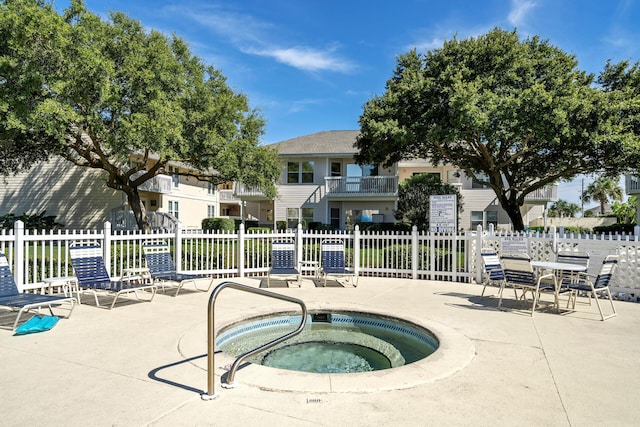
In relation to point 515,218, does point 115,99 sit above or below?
above

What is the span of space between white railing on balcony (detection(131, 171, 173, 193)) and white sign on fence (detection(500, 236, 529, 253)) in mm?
22754

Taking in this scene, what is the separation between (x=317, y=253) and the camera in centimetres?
1277

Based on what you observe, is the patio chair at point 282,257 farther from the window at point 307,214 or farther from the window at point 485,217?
the window at point 485,217

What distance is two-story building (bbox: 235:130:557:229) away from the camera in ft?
86.1

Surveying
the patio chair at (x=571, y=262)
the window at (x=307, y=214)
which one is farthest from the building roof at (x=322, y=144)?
the patio chair at (x=571, y=262)

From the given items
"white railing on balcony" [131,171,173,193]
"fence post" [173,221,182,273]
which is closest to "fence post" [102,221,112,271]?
"fence post" [173,221,182,273]

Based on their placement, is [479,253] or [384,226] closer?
[479,253]

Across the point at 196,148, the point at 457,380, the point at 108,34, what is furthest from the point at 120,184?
the point at 457,380

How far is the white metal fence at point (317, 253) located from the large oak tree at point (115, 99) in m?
5.89

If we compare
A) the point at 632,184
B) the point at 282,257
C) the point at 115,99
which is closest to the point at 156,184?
the point at 115,99

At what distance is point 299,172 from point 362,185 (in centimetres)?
471

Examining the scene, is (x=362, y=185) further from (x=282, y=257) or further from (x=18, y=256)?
(x=18, y=256)

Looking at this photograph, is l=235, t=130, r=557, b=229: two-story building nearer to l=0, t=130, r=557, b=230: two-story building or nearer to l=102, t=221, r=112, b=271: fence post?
l=0, t=130, r=557, b=230: two-story building

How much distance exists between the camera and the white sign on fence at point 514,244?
10375 millimetres
